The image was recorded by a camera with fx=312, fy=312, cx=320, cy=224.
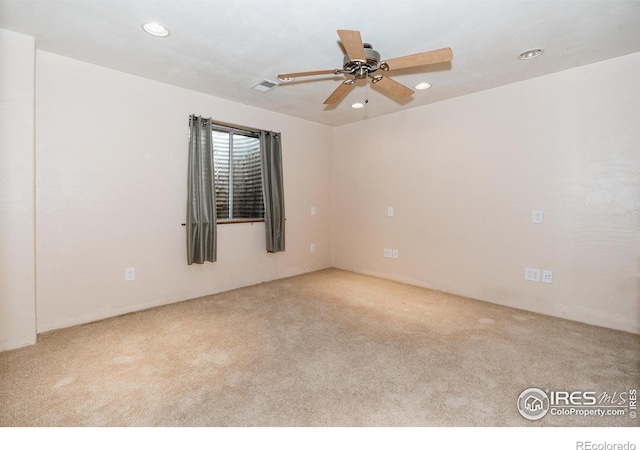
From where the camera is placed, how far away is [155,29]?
228 centimetres

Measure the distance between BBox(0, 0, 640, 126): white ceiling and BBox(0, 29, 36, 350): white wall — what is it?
0.24 m

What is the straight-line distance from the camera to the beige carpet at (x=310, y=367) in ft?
5.56

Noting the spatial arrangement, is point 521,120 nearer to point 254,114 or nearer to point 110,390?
point 254,114

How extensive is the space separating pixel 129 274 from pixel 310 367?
2.18 meters

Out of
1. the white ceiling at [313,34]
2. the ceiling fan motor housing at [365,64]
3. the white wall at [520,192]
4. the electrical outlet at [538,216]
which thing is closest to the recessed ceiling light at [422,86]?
the white ceiling at [313,34]

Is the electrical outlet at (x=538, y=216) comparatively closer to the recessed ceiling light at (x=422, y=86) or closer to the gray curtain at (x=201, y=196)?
the recessed ceiling light at (x=422, y=86)

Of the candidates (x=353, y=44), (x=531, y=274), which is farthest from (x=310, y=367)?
(x=531, y=274)

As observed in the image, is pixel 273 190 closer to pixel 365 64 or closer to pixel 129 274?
pixel 129 274

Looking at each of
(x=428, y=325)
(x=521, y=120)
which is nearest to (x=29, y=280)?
(x=428, y=325)

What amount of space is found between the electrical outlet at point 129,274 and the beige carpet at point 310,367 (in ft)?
1.28

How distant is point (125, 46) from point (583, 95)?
4056 mm

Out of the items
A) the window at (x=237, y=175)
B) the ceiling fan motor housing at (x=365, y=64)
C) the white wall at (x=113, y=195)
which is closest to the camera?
the ceiling fan motor housing at (x=365, y=64)

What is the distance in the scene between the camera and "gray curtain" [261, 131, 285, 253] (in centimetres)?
419

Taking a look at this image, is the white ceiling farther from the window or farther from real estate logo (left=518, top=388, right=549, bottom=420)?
real estate logo (left=518, top=388, right=549, bottom=420)
